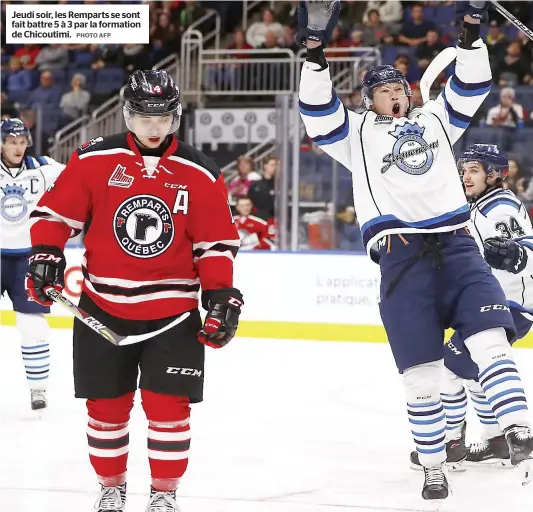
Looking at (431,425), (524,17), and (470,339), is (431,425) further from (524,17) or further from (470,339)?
(524,17)

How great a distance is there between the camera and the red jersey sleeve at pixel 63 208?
9.19 feet

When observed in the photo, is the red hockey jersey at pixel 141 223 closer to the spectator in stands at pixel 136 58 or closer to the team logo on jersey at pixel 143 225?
the team logo on jersey at pixel 143 225

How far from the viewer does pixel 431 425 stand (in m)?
3.17

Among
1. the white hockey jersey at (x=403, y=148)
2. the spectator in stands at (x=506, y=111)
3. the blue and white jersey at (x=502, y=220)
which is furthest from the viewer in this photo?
the spectator in stands at (x=506, y=111)

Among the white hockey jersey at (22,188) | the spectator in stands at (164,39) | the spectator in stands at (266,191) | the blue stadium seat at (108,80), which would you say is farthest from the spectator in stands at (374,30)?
the white hockey jersey at (22,188)

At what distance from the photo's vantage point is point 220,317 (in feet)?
9.08

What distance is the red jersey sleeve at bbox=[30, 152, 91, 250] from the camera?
2801 mm

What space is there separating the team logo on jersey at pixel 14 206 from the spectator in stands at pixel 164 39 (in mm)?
5552

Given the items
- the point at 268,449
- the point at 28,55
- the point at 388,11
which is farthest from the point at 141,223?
the point at 28,55

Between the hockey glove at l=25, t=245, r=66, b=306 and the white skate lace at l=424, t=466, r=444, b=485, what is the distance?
1185 mm

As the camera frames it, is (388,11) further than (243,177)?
Yes

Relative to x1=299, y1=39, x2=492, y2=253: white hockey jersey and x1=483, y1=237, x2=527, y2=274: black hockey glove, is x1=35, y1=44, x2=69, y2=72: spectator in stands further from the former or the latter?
x1=483, y1=237, x2=527, y2=274: black hockey glove

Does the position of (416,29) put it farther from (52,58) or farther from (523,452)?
(523,452)

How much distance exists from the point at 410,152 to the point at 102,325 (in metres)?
1.04
